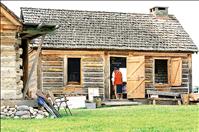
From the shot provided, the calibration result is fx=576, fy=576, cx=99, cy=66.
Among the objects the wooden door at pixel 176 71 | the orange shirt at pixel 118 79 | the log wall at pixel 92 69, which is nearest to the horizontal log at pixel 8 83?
the log wall at pixel 92 69

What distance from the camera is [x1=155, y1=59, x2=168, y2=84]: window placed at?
1238 inches

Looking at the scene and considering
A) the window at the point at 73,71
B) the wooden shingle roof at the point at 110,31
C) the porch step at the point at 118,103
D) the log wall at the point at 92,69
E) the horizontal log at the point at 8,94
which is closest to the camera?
the horizontal log at the point at 8,94

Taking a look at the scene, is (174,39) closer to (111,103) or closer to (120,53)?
(120,53)

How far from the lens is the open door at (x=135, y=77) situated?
28.9 metres

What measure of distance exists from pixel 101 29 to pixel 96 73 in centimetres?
272

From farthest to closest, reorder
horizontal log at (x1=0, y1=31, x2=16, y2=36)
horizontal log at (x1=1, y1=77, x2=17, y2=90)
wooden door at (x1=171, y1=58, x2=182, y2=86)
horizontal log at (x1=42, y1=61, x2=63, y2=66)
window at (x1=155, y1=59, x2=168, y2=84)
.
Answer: window at (x1=155, y1=59, x2=168, y2=84) → wooden door at (x1=171, y1=58, x2=182, y2=86) → horizontal log at (x1=42, y1=61, x2=63, y2=66) → horizontal log at (x1=0, y1=31, x2=16, y2=36) → horizontal log at (x1=1, y1=77, x2=17, y2=90)

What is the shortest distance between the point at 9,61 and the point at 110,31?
11359mm

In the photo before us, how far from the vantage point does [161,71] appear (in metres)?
31.9

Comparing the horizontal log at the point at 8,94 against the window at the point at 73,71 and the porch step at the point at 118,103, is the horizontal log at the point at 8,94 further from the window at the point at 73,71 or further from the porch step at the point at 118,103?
the window at the point at 73,71

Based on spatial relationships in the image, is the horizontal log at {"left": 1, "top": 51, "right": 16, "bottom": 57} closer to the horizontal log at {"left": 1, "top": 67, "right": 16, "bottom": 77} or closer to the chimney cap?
the horizontal log at {"left": 1, "top": 67, "right": 16, "bottom": 77}

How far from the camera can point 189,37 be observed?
3156cm

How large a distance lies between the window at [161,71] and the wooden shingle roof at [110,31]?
5.15ft

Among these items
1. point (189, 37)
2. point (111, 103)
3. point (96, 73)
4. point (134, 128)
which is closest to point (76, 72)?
point (96, 73)

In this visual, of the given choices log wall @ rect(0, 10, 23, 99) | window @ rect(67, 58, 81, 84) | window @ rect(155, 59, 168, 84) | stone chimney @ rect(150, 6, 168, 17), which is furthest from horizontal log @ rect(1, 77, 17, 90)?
stone chimney @ rect(150, 6, 168, 17)
